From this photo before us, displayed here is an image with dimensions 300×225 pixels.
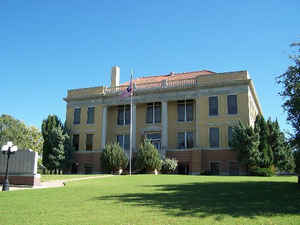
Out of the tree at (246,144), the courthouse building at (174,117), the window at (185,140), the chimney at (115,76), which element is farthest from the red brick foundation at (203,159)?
the chimney at (115,76)

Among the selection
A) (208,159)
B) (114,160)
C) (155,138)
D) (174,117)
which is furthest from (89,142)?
(208,159)

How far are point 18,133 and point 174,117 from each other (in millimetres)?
35615

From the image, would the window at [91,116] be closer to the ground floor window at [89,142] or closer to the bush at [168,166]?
the ground floor window at [89,142]

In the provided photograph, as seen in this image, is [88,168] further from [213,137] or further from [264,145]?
[264,145]

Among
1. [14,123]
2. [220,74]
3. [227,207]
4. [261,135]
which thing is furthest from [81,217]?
[14,123]

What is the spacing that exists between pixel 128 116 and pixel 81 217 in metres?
34.1

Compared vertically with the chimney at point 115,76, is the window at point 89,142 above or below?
below

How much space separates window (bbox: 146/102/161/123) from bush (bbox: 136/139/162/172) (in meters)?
7.94

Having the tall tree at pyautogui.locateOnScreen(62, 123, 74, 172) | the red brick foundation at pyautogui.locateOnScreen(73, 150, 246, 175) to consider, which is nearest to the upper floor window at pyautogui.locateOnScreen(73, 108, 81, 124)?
the tall tree at pyautogui.locateOnScreen(62, 123, 74, 172)

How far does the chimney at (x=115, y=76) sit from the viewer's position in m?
47.0

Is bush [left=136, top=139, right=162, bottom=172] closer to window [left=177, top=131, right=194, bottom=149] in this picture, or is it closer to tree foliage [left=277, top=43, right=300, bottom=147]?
window [left=177, top=131, right=194, bottom=149]

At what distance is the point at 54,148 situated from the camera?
39.9m

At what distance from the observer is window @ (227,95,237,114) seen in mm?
36344

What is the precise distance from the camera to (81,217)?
30.1 feet
